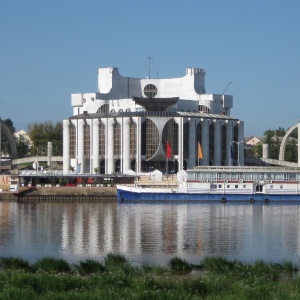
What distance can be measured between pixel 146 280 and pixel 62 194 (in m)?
87.0

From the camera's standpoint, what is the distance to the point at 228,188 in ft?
380

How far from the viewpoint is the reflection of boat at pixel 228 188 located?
11488 cm

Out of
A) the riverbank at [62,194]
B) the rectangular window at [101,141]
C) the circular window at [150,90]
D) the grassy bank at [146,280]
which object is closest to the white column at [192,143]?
the rectangular window at [101,141]

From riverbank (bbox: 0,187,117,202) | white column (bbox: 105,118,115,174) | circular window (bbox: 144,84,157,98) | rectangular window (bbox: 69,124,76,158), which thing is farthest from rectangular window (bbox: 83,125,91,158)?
riverbank (bbox: 0,187,117,202)

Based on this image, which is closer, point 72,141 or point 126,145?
point 126,145

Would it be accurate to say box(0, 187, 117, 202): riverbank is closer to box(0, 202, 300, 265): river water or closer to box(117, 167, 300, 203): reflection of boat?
box(117, 167, 300, 203): reflection of boat

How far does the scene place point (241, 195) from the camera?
115062mm

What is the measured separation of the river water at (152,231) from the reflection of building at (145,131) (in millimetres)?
39749

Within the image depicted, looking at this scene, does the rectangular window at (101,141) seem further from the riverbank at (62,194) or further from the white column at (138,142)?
the riverbank at (62,194)

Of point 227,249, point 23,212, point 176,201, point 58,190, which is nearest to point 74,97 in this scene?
point 58,190

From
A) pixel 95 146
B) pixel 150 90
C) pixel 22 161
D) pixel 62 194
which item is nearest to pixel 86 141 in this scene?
pixel 95 146

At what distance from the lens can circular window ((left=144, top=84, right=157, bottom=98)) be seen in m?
168

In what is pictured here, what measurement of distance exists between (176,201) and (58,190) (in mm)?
17765

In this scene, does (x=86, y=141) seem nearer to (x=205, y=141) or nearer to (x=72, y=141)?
(x=72, y=141)
